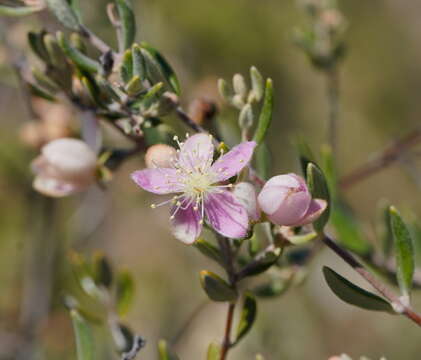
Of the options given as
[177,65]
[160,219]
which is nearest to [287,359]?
[160,219]

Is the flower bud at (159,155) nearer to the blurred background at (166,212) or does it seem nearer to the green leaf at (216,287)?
the green leaf at (216,287)

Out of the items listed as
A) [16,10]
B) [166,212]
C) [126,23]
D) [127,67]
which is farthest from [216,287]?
[166,212]

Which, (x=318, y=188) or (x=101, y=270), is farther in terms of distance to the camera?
(x=101, y=270)

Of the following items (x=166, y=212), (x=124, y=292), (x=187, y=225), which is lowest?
(x=166, y=212)

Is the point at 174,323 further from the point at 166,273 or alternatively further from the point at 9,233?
the point at 9,233

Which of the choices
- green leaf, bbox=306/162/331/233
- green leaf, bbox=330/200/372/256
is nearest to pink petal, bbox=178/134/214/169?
green leaf, bbox=306/162/331/233

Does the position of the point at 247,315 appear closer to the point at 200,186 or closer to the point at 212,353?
the point at 212,353

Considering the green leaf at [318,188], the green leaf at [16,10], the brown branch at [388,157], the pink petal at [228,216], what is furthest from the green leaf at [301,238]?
the brown branch at [388,157]
